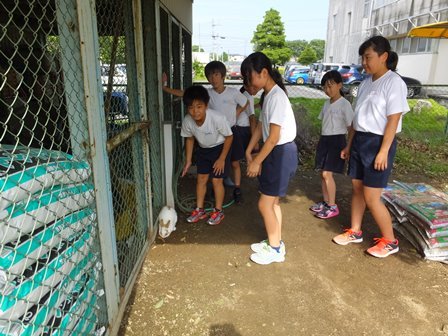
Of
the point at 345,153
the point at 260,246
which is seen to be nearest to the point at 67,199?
the point at 260,246

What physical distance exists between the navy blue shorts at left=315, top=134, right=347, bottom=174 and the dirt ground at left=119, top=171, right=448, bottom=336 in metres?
0.62

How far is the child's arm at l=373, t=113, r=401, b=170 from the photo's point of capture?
254 cm

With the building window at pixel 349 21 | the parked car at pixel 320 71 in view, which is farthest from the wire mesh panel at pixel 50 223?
the building window at pixel 349 21

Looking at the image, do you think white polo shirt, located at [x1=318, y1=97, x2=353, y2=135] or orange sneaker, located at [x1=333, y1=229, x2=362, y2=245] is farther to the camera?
white polo shirt, located at [x1=318, y1=97, x2=353, y2=135]

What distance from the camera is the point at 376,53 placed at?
258 cm

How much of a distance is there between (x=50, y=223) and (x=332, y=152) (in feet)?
9.26

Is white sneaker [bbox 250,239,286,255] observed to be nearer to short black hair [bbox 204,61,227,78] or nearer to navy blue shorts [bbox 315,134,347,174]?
navy blue shorts [bbox 315,134,347,174]

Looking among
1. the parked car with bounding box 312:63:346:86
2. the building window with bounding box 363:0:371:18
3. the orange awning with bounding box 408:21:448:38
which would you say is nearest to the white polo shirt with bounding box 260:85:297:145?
the orange awning with bounding box 408:21:448:38

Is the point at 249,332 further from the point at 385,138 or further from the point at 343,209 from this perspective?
the point at 343,209

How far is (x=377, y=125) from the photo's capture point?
8.71 feet

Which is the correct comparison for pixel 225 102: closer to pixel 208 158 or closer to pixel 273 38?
pixel 208 158

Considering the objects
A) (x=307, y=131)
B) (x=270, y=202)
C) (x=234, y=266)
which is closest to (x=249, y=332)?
(x=234, y=266)

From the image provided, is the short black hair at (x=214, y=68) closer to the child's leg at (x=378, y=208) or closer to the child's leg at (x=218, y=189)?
the child's leg at (x=218, y=189)

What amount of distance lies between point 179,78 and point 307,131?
102 inches
